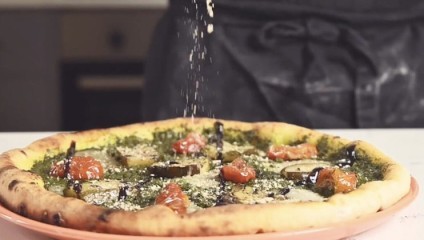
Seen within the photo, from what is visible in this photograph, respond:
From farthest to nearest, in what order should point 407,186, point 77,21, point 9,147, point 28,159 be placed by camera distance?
point 77,21 → point 9,147 → point 28,159 → point 407,186

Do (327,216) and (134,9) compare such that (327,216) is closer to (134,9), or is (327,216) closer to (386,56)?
(386,56)

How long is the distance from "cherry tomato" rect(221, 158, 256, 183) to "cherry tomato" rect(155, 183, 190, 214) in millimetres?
142

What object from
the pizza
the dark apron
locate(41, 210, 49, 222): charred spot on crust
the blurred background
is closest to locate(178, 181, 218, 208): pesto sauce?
the pizza

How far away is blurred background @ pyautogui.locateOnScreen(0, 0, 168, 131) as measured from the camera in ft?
12.5

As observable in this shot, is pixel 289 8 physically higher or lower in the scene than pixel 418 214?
higher

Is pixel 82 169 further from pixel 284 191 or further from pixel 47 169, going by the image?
pixel 284 191

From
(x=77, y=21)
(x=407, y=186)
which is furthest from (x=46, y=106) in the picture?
(x=407, y=186)

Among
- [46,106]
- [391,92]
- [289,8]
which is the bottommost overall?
[46,106]

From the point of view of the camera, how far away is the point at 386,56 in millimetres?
2588

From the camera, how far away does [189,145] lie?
1604mm

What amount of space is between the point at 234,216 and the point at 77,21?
9.30 ft

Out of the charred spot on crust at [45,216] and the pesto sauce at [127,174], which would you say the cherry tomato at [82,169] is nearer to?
the pesto sauce at [127,174]

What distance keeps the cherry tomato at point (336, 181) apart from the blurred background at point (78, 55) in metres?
2.53

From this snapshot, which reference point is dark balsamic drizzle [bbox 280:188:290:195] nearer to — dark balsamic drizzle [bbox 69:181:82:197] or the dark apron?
dark balsamic drizzle [bbox 69:181:82:197]
